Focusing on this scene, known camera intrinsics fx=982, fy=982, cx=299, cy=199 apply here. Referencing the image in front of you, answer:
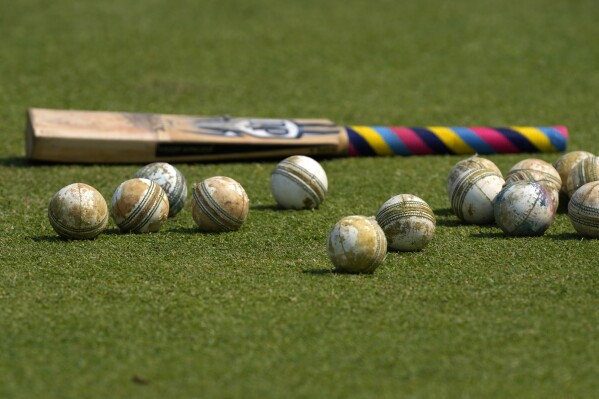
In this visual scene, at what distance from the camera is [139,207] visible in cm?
604

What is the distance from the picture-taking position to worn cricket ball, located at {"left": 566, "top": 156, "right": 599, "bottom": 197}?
646 cm

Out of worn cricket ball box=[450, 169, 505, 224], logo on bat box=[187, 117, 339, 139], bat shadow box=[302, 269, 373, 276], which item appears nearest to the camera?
bat shadow box=[302, 269, 373, 276]

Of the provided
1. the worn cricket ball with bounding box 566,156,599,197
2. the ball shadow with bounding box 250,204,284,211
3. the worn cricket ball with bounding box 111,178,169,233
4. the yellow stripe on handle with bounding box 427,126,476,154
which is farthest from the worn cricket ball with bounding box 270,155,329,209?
the yellow stripe on handle with bounding box 427,126,476,154

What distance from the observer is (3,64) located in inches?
447

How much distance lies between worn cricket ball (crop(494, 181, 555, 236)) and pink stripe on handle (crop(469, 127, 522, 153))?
2.58 m

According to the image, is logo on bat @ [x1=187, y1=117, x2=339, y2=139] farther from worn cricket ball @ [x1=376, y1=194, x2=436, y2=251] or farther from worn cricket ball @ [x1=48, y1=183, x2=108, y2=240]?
worn cricket ball @ [x1=376, y1=194, x2=436, y2=251]

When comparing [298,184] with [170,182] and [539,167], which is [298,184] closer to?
[170,182]

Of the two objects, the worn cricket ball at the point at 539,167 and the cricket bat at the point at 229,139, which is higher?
the worn cricket ball at the point at 539,167

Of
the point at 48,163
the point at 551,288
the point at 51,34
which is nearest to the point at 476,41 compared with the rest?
the point at 51,34

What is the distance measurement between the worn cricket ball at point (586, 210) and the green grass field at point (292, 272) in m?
0.09

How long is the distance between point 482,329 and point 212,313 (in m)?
1.25

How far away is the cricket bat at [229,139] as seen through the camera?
317 inches

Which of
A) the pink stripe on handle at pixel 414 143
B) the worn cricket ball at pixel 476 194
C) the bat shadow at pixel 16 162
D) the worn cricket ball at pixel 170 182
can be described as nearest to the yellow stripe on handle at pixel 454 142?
the pink stripe on handle at pixel 414 143

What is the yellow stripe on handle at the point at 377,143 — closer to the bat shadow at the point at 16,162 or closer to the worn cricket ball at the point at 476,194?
the worn cricket ball at the point at 476,194
